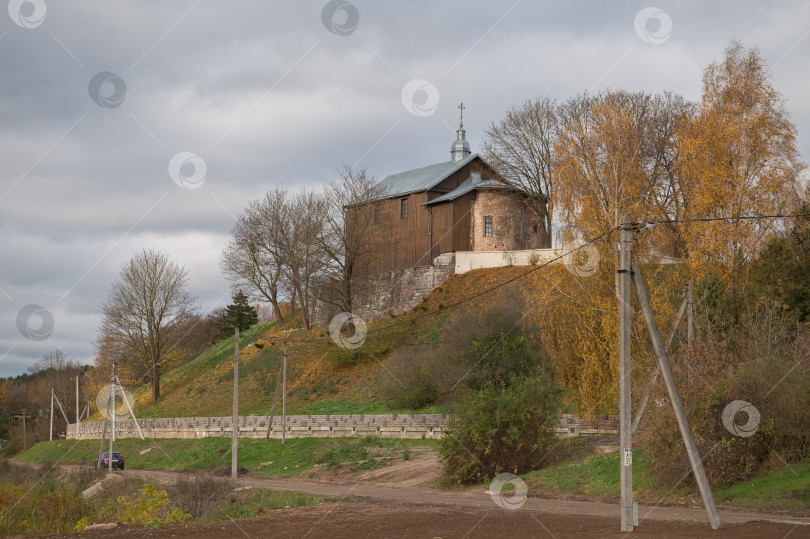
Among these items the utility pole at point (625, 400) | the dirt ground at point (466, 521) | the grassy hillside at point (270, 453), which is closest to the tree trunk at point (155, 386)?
the grassy hillside at point (270, 453)

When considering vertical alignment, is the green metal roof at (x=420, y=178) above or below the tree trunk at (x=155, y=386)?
above

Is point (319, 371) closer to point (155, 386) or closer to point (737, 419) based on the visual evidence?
point (155, 386)

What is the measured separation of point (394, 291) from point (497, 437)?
3860 cm

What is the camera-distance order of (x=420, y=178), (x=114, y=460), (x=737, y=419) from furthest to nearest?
(x=420, y=178)
(x=114, y=460)
(x=737, y=419)

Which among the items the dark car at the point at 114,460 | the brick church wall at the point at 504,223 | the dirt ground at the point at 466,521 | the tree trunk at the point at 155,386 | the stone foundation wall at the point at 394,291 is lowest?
the dark car at the point at 114,460

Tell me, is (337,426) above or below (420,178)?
below

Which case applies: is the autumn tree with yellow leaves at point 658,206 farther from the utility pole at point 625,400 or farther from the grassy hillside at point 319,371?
the grassy hillside at point 319,371

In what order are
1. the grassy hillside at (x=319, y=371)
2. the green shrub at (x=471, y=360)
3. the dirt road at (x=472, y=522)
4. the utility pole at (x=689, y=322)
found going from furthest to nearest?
1. the grassy hillside at (x=319, y=371)
2. the green shrub at (x=471, y=360)
3. the utility pole at (x=689, y=322)
4. the dirt road at (x=472, y=522)

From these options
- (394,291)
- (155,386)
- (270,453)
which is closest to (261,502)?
(270,453)

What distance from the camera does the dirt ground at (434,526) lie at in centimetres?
1508

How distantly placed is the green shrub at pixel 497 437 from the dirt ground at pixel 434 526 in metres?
5.81

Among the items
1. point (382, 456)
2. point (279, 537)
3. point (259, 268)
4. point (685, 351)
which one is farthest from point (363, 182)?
point (279, 537)

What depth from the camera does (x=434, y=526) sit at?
17.2 meters

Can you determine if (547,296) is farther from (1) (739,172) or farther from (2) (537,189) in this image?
(2) (537,189)
